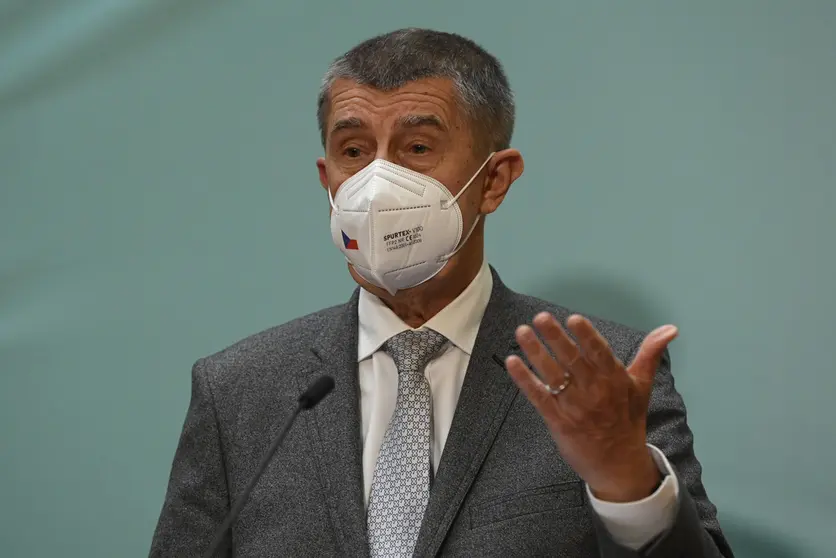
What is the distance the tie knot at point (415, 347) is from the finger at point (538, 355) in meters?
0.55

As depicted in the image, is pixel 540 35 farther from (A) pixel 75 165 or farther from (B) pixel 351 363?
(A) pixel 75 165

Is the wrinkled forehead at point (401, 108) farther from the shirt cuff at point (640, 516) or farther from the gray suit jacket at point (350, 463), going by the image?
the shirt cuff at point (640, 516)

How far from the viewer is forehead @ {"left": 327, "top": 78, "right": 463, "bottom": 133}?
2072 mm

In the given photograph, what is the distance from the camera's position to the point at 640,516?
165cm

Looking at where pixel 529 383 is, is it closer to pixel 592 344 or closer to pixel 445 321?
pixel 592 344

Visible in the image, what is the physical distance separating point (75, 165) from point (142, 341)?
1.73 ft

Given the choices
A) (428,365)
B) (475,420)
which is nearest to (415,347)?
(428,365)

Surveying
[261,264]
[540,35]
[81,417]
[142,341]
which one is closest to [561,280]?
[540,35]

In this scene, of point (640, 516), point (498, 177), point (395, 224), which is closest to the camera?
point (640, 516)

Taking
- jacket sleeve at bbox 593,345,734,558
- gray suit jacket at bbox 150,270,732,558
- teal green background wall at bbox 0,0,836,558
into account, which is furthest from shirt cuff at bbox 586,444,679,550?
teal green background wall at bbox 0,0,836,558

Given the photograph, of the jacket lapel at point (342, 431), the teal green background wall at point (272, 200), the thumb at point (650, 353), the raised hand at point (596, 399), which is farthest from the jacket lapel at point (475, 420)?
the teal green background wall at point (272, 200)

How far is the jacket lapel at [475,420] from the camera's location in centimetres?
191

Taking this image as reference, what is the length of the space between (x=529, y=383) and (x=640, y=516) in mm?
276

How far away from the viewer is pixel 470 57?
2.18 m
